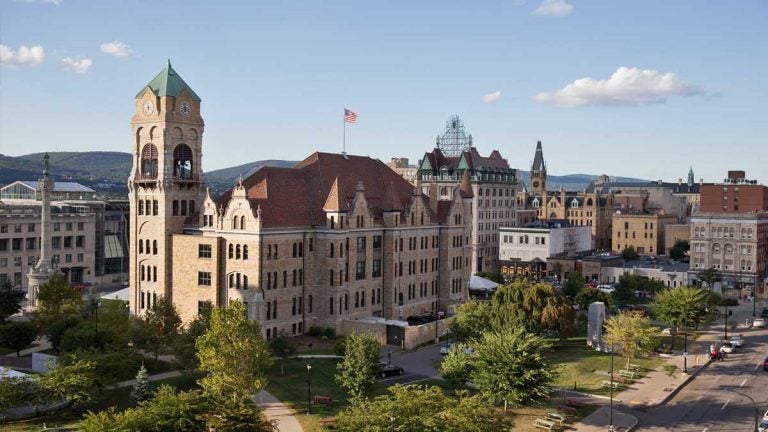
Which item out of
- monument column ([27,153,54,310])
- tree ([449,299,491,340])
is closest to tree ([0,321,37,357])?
monument column ([27,153,54,310])

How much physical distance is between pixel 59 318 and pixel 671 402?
5764cm

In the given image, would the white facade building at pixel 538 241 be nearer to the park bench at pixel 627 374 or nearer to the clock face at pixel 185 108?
the park bench at pixel 627 374

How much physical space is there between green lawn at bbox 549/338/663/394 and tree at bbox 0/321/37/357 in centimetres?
5029

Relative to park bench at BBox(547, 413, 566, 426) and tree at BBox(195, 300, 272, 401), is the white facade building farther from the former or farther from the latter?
tree at BBox(195, 300, 272, 401)

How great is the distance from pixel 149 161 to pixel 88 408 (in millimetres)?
35327

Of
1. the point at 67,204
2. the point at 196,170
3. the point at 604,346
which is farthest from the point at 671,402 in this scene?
the point at 67,204

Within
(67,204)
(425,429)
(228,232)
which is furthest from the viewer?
(67,204)

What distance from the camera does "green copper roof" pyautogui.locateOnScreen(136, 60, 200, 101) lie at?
275 ft

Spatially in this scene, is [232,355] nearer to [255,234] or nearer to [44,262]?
[255,234]

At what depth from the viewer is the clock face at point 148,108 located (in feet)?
277

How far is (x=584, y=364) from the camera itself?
3000 inches

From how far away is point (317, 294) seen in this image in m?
85.7

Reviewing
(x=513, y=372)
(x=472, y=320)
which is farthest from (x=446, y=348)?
(x=513, y=372)

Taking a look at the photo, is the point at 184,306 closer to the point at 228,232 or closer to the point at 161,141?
the point at 228,232
